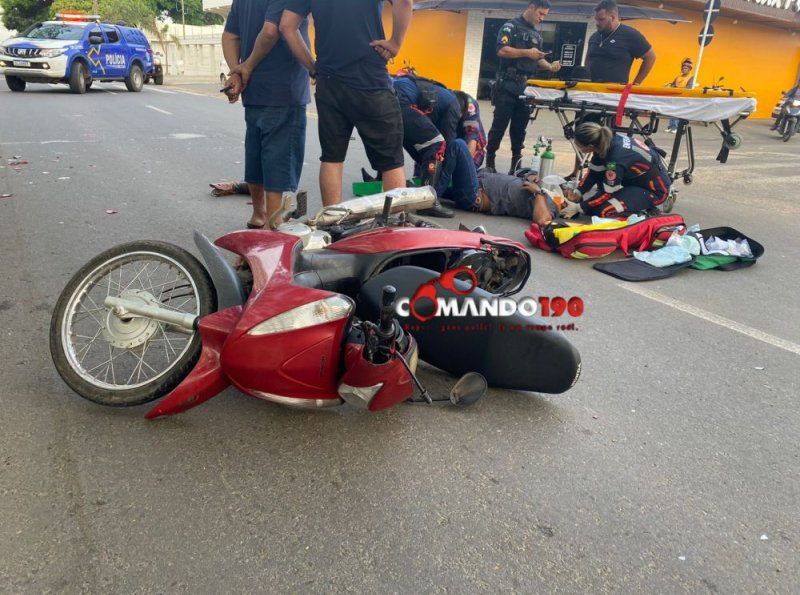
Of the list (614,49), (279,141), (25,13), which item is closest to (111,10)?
(25,13)

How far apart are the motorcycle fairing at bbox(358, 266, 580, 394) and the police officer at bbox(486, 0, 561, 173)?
4.96 meters

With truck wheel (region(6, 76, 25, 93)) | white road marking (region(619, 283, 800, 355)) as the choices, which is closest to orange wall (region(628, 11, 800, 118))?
truck wheel (region(6, 76, 25, 93))

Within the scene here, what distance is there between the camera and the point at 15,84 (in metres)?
16.2

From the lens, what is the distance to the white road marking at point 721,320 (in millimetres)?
3330

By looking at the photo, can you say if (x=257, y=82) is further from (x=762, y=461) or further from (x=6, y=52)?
(x=6, y=52)

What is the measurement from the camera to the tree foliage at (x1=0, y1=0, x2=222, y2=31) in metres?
36.3

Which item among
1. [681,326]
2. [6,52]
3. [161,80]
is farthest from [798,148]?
[161,80]

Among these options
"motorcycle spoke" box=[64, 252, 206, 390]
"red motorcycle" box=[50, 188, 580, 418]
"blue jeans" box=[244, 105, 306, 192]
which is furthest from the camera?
"blue jeans" box=[244, 105, 306, 192]

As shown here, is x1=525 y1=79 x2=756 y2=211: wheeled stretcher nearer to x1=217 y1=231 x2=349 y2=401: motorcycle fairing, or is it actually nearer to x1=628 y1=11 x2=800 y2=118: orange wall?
x1=217 y1=231 x2=349 y2=401: motorcycle fairing

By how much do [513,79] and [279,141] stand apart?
395 cm

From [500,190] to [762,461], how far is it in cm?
393

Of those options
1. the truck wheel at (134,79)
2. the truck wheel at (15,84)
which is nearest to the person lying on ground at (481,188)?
the truck wheel at (15,84)

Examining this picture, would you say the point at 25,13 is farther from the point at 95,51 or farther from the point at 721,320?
the point at 721,320

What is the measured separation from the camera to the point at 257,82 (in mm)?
4238
